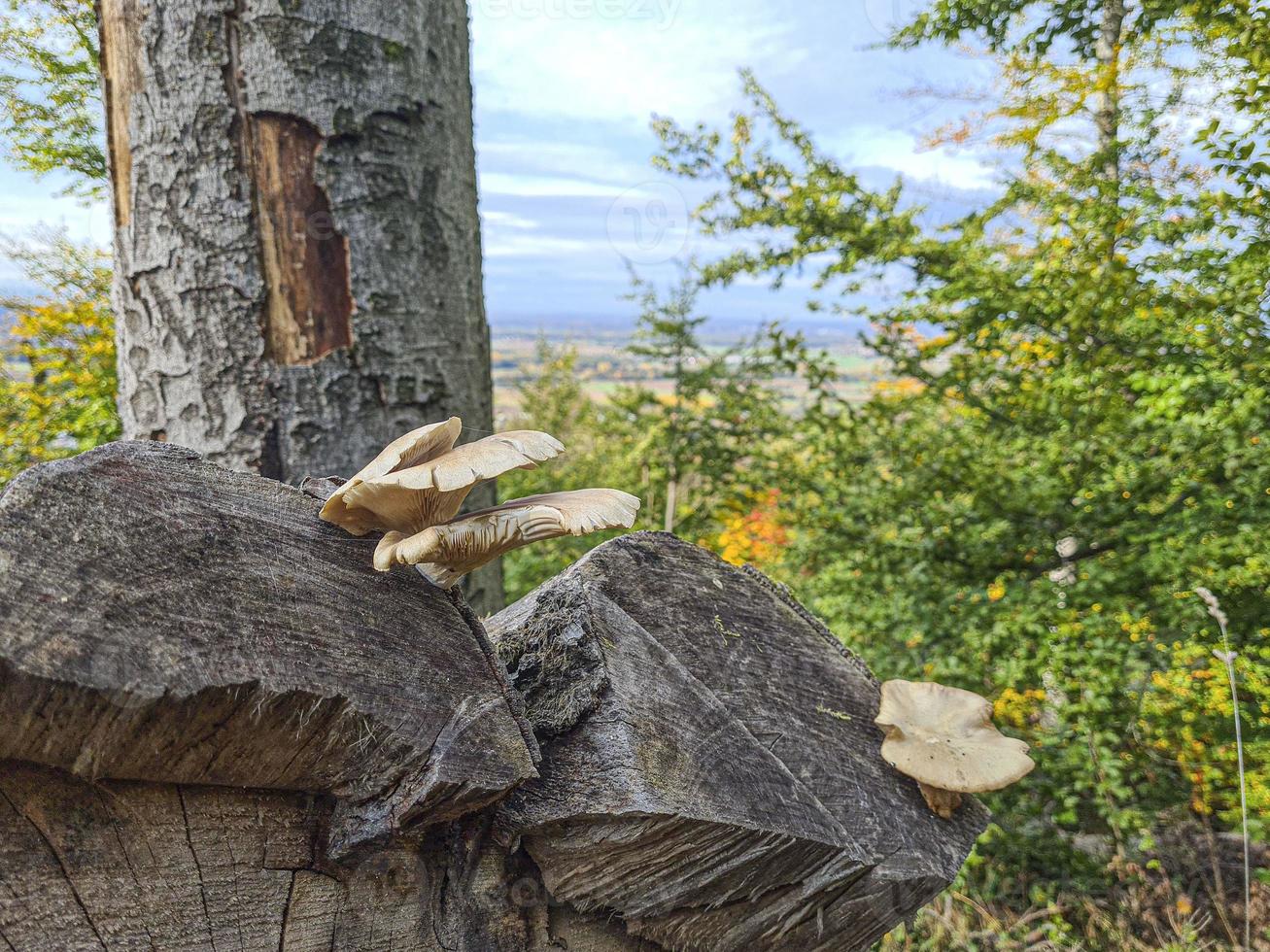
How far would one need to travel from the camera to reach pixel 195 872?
2.97ft

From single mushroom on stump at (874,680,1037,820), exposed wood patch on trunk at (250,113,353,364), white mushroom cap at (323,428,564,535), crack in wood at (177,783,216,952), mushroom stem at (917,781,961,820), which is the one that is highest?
exposed wood patch on trunk at (250,113,353,364)

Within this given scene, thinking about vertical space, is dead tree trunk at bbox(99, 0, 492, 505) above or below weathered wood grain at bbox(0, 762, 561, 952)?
above

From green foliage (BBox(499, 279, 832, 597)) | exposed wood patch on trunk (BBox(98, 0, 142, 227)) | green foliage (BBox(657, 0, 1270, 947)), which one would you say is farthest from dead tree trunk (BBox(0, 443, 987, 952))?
green foliage (BBox(499, 279, 832, 597))

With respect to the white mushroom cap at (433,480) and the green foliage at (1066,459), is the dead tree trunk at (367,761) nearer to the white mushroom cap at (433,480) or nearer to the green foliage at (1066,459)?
the white mushroom cap at (433,480)

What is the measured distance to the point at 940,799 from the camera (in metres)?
1.38

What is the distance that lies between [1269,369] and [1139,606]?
3.50ft

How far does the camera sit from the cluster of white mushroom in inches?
36.7

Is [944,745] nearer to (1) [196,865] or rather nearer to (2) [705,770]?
(2) [705,770]

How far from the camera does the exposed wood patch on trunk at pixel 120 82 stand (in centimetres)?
182

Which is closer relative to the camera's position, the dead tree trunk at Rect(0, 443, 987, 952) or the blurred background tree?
the dead tree trunk at Rect(0, 443, 987, 952)

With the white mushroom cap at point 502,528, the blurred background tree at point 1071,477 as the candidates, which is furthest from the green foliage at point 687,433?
the white mushroom cap at point 502,528

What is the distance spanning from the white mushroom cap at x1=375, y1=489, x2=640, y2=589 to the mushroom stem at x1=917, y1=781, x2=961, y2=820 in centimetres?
78

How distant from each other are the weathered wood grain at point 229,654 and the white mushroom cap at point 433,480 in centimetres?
8

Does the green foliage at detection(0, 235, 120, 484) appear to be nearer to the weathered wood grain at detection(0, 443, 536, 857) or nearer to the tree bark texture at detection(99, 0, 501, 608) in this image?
the tree bark texture at detection(99, 0, 501, 608)
